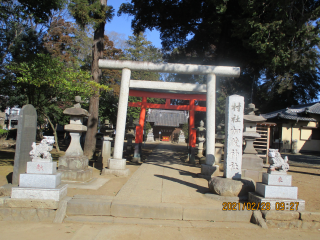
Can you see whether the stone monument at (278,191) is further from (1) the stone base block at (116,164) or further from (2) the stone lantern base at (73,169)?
(2) the stone lantern base at (73,169)

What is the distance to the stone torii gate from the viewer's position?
755 centimetres

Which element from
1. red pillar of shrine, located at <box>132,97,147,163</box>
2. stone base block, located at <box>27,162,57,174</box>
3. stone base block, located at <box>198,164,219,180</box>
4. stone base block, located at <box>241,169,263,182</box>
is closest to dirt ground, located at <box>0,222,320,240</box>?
stone base block, located at <box>27,162,57,174</box>

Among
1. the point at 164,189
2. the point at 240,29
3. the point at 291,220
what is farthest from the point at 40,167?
the point at 240,29

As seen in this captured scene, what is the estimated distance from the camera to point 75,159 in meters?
6.80

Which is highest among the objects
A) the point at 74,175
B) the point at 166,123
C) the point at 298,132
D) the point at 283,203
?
the point at 166,123

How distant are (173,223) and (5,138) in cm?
1996

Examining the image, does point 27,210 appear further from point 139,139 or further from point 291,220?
point 139,139

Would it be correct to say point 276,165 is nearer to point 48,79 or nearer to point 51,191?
point 51,191

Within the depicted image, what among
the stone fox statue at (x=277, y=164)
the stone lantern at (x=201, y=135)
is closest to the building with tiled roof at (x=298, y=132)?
the stone lantern at (x=201, y=135)

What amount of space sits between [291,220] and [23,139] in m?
5.99

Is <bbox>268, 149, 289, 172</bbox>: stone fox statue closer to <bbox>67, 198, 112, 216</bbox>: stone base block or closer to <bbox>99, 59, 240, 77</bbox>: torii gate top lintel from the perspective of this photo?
<bbox>67, 198, 112, 216</bbox>: stone base block

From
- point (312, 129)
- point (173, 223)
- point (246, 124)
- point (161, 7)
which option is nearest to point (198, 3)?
point (161, 7)

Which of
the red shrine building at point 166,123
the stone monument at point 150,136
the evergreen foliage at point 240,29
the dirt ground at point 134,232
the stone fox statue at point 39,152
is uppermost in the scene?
the evergreen foliage at point 240,29

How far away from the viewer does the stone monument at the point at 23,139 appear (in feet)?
17.9
